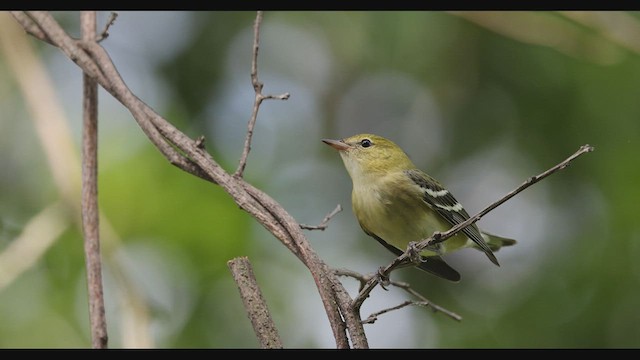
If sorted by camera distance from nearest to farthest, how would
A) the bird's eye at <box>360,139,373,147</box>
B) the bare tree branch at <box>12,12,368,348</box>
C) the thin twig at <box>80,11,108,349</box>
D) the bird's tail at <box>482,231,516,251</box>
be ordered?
the bare tree branch at <box>12,12,368,348</box>, the thin twig at <box>80,11,108,349</box>, the bird's eye at <box>360,139,373,147</box>, the bird's tail at <box>482,231,516,251</box>

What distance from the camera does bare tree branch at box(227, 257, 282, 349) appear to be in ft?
5.41

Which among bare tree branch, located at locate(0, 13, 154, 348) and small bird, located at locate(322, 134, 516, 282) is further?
small bird, located at locate(322, 134, 516, 282)

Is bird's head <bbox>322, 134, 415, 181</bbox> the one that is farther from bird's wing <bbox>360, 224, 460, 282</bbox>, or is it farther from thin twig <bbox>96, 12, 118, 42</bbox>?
thin twig <bbox>96, 12, 118, 42</bbox>

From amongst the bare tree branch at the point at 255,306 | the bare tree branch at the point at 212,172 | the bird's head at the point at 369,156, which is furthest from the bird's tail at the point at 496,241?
the bare tree branch at the point at 255,306

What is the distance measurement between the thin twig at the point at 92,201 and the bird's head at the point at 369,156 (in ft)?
4.97

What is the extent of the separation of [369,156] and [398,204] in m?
0.38

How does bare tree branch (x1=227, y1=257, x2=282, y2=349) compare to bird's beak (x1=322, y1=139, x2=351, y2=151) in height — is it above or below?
below

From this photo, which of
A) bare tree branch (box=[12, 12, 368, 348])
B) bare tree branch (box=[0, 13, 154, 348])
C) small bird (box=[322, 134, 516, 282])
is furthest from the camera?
small bird (box=[322, 134, 516, 282])

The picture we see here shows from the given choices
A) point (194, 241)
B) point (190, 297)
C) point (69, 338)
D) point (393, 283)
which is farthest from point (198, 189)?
point (393, 283)

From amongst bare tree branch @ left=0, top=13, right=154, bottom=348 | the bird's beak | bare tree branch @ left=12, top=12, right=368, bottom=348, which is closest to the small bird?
the bird's beak

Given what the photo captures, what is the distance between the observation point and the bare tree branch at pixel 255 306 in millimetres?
1648

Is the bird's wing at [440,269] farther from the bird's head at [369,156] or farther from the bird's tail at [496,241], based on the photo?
the bird's tail at [496,241]

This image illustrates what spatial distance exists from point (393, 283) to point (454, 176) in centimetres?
328

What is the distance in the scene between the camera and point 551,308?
13.3ft
